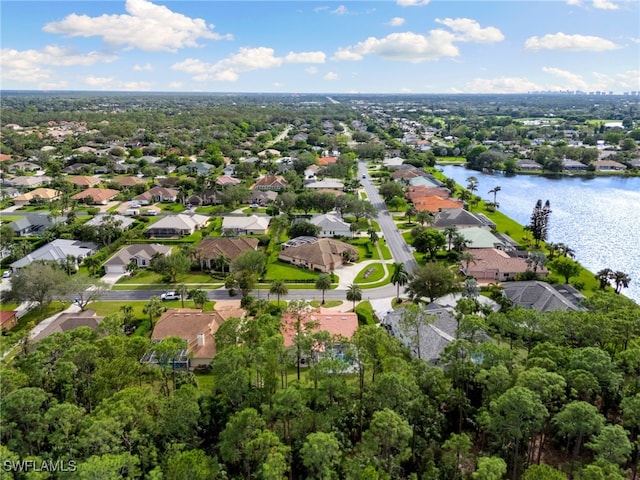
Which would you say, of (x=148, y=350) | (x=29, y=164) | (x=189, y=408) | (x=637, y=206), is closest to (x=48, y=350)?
(x=148, y=350)

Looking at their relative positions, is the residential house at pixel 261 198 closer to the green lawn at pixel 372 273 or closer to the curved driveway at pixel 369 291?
the curved driveway at pixel 369 291

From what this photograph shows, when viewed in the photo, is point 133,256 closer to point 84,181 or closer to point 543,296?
point 543,296

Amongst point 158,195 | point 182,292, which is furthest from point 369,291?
point 158,195

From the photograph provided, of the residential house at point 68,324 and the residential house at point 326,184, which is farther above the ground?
the residential house at point 326,184

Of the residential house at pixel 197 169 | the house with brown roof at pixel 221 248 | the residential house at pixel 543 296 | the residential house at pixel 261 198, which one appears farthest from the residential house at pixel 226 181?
the residential house at pixel 543 296

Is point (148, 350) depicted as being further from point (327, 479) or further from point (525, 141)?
point (525, 141)
